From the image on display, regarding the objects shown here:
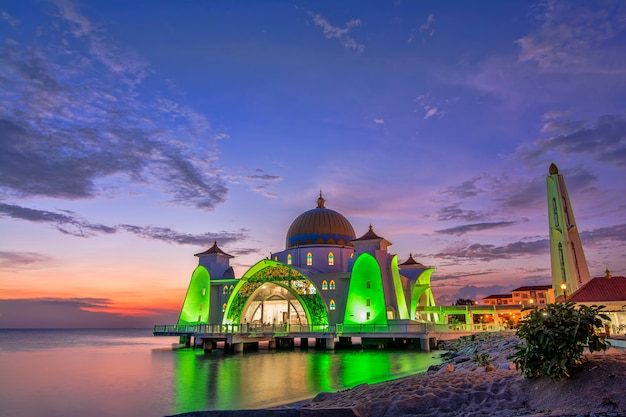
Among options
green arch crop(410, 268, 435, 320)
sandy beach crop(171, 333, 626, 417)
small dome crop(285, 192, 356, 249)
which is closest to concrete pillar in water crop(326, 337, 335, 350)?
green arch crop(410, 268, 435, 320)

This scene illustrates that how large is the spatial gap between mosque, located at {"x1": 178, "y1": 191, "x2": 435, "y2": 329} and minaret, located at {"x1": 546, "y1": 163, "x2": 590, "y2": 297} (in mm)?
10834

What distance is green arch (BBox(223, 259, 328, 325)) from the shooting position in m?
37.8

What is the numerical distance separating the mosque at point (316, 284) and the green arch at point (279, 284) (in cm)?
7

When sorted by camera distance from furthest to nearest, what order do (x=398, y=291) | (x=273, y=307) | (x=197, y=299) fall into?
(x=197, y=299) → (x=273, y=307) → (x=398, y=291)

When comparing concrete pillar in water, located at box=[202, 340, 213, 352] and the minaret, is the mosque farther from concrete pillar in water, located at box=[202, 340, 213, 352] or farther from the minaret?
the minaret

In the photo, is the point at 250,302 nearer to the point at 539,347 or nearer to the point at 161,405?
the point at 161,405

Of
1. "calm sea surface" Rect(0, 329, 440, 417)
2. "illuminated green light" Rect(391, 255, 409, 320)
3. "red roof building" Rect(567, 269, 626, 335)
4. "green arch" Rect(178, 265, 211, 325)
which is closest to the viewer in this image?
"calm sea surface" Rect(0, 329, 440, 417)

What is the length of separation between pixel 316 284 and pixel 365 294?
4.07 meters

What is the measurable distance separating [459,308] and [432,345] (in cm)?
763

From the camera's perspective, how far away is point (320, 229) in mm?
43406

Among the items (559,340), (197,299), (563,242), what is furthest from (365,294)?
(559,340)

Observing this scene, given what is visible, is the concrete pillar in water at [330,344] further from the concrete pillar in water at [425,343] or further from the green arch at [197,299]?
the green arch at [197,299]

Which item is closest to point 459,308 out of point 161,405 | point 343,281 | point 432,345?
point 432,345

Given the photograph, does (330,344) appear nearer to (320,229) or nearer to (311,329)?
(311,329)
